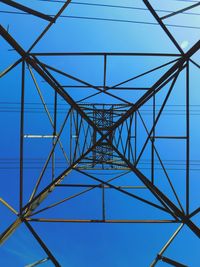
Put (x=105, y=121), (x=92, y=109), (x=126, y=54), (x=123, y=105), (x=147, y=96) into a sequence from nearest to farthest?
(x=126, y=54), (x=147, y=96), (x=123, y=105), (x=92, y=109), (x=105, y=121)

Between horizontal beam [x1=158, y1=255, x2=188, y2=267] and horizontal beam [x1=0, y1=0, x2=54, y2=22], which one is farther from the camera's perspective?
horizontal beam [x1=158, y1=255, x2=188, y2=267]

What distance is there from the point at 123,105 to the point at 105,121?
110 inches

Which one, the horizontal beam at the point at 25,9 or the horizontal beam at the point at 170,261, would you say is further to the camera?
the horizontal beam at the point at 170,261

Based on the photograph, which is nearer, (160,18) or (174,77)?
(160,18)

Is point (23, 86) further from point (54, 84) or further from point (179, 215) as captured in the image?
point (179, 215)

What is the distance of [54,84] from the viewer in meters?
→ 8.06

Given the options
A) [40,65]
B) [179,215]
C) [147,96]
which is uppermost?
[40,65]

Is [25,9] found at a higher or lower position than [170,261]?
higher

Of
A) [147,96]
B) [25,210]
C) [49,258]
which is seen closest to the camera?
[49,258]

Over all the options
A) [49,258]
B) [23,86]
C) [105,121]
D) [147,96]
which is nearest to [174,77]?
[147,96]

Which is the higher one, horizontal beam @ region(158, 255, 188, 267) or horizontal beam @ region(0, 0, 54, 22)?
horizontal beam @ region(0, 0, 54, 22)

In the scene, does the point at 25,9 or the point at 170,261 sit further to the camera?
the point at 170,261

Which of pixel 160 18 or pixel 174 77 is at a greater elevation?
pixel 160 18

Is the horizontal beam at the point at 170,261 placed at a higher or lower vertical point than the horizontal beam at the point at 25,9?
lower
